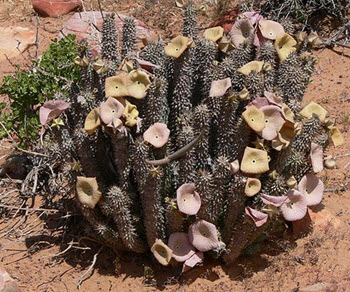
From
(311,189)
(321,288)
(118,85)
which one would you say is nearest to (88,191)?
(118,85)

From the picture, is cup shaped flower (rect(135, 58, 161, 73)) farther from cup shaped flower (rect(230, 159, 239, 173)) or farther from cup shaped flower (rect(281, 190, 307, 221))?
cup shaped flower (rect(281, 190, 307, 221))

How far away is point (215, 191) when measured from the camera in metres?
3.48

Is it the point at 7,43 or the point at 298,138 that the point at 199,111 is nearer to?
the point at 298,138

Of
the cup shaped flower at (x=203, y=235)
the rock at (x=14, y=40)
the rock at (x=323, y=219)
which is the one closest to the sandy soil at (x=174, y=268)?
the rock at (x=323, y=219)

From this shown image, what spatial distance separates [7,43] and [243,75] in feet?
13.5

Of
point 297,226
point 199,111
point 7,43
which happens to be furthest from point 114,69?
point 7,43

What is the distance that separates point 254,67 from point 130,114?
78 centimetres

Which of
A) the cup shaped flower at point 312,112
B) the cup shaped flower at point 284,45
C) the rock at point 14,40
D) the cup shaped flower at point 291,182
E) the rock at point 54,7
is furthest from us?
the rock at point 54,7

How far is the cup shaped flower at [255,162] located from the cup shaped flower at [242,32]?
2.94 feet

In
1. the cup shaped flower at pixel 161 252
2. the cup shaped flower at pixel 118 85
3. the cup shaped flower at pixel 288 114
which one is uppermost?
the cup shaped flower at pixel 288 114

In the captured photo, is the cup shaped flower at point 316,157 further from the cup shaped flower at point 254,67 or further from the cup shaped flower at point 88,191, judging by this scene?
the cup shaped flower at point 88,191

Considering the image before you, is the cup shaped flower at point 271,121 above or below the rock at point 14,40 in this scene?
above

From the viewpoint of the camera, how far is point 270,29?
3904 mm

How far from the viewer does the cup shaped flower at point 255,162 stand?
328 cm
